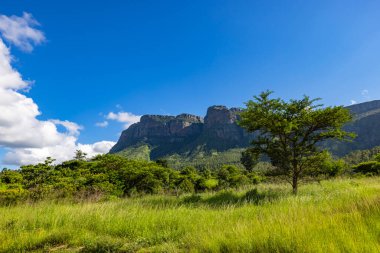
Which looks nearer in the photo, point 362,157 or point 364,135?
point 362,157

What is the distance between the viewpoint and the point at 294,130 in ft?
45.4

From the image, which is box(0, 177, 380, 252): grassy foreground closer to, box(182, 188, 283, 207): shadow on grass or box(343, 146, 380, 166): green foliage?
box(182, 188, 283, 207): shadow on grass

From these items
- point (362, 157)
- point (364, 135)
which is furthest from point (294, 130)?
point (364, 135)

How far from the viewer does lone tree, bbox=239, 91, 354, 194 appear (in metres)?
13.4

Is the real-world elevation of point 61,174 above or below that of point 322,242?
above

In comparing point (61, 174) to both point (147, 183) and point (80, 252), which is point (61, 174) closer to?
point (147, 183)

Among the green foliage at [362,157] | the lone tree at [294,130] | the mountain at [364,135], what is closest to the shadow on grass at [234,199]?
the lone tree at [294,130]

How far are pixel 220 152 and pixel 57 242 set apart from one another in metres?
179

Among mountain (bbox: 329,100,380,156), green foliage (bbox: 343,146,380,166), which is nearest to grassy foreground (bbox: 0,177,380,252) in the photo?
green foliage (bbox: 343,146,380,166)

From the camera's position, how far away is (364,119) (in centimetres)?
17112

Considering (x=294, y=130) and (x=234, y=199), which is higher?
(x=294, y=130)

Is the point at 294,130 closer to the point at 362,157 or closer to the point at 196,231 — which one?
the point at 196,231

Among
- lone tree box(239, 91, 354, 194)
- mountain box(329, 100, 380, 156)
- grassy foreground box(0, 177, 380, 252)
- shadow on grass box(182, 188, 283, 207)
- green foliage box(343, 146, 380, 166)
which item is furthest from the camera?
mountain box(329, 100, 380, 156)

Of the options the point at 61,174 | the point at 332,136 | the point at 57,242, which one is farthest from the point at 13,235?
the point at 61,174
